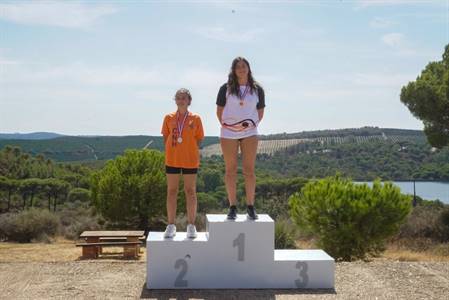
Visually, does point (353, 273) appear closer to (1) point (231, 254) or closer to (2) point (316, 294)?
(2) point (316, 294)

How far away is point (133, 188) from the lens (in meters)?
17.0

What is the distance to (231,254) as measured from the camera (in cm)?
584

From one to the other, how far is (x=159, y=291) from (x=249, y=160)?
1604mm

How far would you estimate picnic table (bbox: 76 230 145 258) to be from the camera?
1170 centimetres

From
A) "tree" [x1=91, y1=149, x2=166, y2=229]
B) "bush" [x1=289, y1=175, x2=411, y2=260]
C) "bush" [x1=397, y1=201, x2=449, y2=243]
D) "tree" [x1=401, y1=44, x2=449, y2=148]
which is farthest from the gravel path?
"tree" [x1=401, y1=44, x2=449, y2=148]

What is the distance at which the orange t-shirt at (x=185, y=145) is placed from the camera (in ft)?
19.3

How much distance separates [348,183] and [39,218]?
456 inches

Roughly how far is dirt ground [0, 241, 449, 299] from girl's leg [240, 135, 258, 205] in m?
1.04

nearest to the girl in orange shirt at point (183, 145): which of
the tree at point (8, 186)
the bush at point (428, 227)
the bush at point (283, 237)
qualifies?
the bush at point (283, 237)

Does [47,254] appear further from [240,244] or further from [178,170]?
[240,244]

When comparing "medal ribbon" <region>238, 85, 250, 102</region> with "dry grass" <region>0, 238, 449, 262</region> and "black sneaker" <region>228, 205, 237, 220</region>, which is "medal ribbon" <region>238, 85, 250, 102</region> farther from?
"dry grass" <region>0, 238, 449, 262</region>

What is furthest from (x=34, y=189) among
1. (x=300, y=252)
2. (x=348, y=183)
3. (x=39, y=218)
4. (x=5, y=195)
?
(x=300, y=252)

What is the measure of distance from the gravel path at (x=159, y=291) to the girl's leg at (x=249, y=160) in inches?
40.8

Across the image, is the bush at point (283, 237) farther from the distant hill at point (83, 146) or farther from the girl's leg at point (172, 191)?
the distant hill at point (83, 146)
